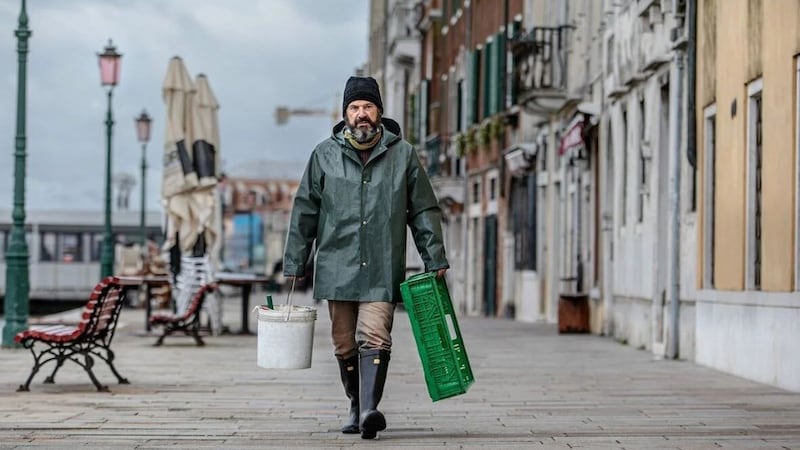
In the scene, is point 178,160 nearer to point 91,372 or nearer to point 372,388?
point 91,372

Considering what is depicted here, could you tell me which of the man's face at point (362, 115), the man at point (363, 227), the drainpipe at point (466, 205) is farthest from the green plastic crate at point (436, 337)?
the drainpipe at point (466, 205)

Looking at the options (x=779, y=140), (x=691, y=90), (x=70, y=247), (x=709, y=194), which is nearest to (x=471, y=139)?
(x=691, y=90)

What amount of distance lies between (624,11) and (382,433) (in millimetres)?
15322

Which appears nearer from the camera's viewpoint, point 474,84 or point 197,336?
point 197,336

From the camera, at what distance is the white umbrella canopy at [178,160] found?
2820 cm

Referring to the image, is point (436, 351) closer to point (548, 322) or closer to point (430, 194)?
point (430, 194)

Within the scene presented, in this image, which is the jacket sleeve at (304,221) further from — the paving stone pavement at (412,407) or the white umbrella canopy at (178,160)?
the white umbrella canopy at (178,160)

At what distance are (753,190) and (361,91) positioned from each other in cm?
726

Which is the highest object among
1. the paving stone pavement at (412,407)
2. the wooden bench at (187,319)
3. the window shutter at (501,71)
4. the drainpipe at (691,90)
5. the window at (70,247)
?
the window shutter at (501,71)

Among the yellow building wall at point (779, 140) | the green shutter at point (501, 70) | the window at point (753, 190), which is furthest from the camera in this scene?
the green shutter at point (501, 70)

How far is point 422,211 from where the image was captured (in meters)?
11.0

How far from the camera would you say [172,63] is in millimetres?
28625

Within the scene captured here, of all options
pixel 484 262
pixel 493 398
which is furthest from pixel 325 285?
pixel 484 262

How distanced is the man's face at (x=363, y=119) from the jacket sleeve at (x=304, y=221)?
32 centimetres
